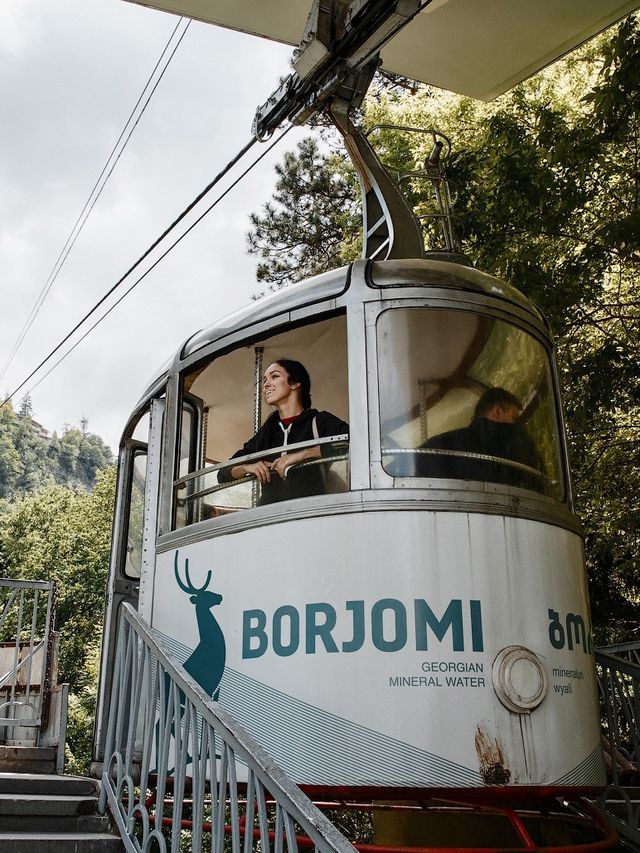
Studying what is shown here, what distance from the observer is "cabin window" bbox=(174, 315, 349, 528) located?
15.7ft

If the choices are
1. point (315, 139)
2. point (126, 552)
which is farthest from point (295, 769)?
point (315, 139)

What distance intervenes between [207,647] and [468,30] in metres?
6.88

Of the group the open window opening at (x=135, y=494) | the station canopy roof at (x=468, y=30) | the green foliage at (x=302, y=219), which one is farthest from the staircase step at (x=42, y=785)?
the green foliage at (x=302, y=219)

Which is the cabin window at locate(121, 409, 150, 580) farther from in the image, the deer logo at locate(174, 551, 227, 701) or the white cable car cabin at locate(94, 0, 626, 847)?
the deer logo at locate(174, 551, 227, 701)

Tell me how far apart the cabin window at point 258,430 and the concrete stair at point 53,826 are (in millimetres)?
1673

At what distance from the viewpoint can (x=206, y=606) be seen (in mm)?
4855

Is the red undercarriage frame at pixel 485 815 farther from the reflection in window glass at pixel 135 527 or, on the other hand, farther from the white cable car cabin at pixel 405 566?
the reflection in window glass at pixel 135 527

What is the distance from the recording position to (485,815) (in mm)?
5547

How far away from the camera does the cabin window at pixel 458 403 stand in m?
4.59

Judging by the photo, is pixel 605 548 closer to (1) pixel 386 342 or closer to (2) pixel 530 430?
(2) pixel 530 430

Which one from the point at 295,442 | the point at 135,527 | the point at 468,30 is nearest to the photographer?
the point at 295,442

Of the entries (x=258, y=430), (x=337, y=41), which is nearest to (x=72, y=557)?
(x=337, y=41)

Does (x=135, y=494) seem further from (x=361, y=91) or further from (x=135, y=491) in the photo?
(x=361, y=91)

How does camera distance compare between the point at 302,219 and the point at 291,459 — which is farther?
the point at 302,219
